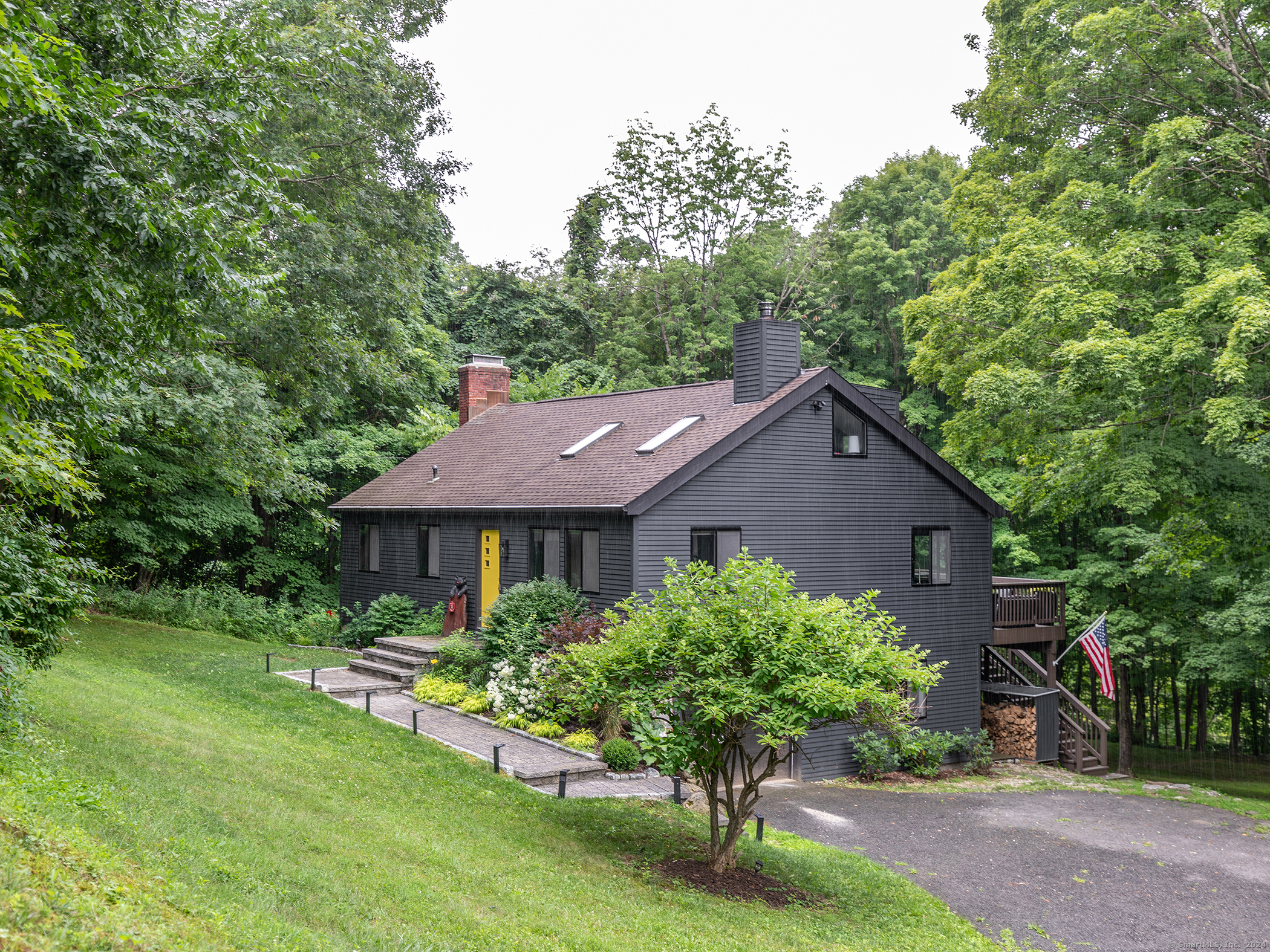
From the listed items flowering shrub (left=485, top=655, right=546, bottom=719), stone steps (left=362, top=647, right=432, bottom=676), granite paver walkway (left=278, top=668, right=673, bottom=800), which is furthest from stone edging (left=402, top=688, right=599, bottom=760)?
stone steps (left=362, top=647, right=432, bottom=676)

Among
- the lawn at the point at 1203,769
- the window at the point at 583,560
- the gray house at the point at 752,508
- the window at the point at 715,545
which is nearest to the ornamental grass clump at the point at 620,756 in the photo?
the gray house at the point at 752,508

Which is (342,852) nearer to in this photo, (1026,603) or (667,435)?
(667,435)

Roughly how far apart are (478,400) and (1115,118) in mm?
18031

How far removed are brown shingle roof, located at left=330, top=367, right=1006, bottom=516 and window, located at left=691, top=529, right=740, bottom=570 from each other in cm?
121

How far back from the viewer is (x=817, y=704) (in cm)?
916

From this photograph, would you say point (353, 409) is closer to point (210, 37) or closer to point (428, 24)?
point (428, 24)

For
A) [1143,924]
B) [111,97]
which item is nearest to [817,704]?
[1143,924]

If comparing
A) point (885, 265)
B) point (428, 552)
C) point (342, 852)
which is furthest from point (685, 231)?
point (342, 852)

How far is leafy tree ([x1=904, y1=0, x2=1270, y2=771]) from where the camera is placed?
55.2 ft

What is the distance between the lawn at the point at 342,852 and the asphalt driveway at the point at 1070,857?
3.82ft

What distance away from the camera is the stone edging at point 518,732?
14547mm

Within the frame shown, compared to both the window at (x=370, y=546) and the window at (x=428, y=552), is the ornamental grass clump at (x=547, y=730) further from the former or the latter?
the window at (x=370, y=546)

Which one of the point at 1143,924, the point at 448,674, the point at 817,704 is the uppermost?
the point at 817,704

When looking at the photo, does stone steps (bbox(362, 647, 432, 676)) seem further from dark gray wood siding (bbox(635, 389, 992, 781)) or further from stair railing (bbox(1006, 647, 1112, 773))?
stair railing (bbox(1006, 647, 1112, 773))
